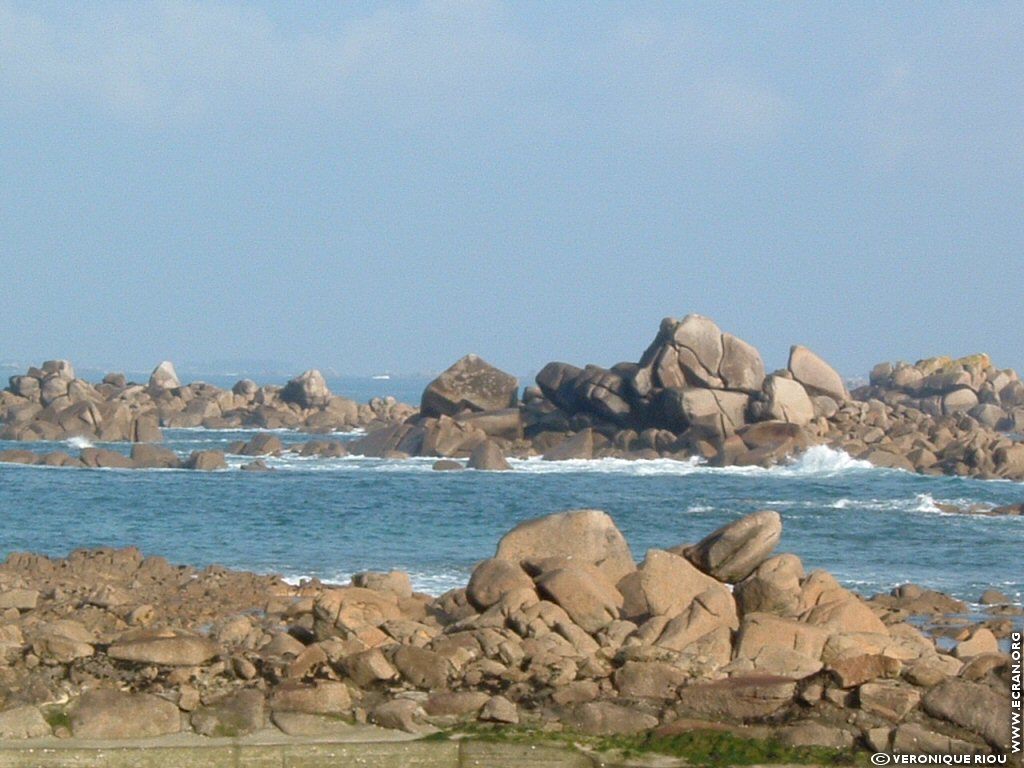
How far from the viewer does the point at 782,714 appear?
14164 mm

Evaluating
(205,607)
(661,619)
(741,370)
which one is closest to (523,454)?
(741,370)

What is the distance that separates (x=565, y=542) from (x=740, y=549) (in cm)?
233

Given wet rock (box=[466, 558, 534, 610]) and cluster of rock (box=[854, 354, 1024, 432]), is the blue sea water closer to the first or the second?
wet rock (box=[466, 558, 534, 610])

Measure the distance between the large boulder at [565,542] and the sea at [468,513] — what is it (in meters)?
4.61

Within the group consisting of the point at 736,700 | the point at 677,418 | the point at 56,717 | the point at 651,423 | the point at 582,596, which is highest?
the point at 677,418

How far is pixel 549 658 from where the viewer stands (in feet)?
51.6

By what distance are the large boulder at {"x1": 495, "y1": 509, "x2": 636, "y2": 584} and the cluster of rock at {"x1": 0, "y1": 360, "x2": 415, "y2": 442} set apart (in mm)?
49553

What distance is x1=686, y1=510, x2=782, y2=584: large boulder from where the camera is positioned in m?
19.0

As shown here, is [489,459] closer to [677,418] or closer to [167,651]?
[677,418]

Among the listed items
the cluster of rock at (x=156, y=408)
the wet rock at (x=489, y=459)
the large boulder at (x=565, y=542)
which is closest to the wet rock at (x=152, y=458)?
the wet rock at (x=489, y=459)

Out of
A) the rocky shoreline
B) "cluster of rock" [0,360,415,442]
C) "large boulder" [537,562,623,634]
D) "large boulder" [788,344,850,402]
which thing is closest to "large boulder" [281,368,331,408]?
"cluster of rock" [0,360,415,442]

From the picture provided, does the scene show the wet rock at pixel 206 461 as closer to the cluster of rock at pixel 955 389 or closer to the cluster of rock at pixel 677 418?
the cluster of rock at pixel 677 418

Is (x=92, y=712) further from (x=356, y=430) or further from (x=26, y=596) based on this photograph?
(x=356, y=430)

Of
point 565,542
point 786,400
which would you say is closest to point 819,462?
point 786,400
